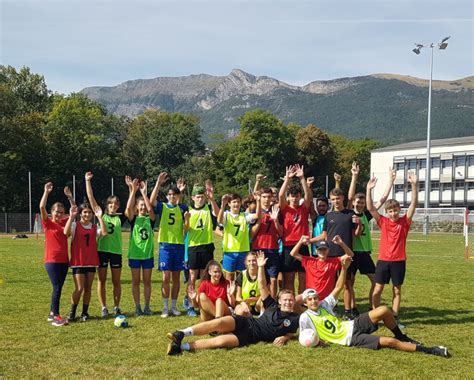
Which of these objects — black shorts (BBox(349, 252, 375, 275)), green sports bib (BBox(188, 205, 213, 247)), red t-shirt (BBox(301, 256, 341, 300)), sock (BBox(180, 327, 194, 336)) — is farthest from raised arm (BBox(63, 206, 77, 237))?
black shorts (BBox(349, 252, 375, 275))

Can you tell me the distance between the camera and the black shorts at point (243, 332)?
7000 millimetres

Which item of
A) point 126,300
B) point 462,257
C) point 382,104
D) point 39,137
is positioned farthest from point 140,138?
point 382,104

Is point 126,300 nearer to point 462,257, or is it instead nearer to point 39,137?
point 462,257

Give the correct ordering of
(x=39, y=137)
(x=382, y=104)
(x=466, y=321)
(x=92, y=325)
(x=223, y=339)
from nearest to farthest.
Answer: (x=223, y=339)
(x=92, y=325)
(x=466, y=321)
(x=39, y=137)
(x=382, y=104)

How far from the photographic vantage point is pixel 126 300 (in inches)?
419

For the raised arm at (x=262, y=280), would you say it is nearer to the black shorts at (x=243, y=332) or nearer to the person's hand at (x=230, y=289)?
the person's hand at (x=230, y=289)

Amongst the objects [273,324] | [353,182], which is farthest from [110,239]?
[353,182]

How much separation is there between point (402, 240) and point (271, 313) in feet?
8.45

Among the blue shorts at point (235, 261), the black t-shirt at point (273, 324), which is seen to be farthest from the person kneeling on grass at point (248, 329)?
the blue shorts at point (235, 261)

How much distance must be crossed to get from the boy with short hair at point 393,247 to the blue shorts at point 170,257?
3.19 m

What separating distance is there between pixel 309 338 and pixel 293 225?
103 inches

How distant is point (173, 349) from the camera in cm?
661

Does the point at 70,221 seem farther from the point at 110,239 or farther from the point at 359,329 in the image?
the point at 359,329

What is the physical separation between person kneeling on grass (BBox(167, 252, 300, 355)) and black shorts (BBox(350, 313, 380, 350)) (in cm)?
80
